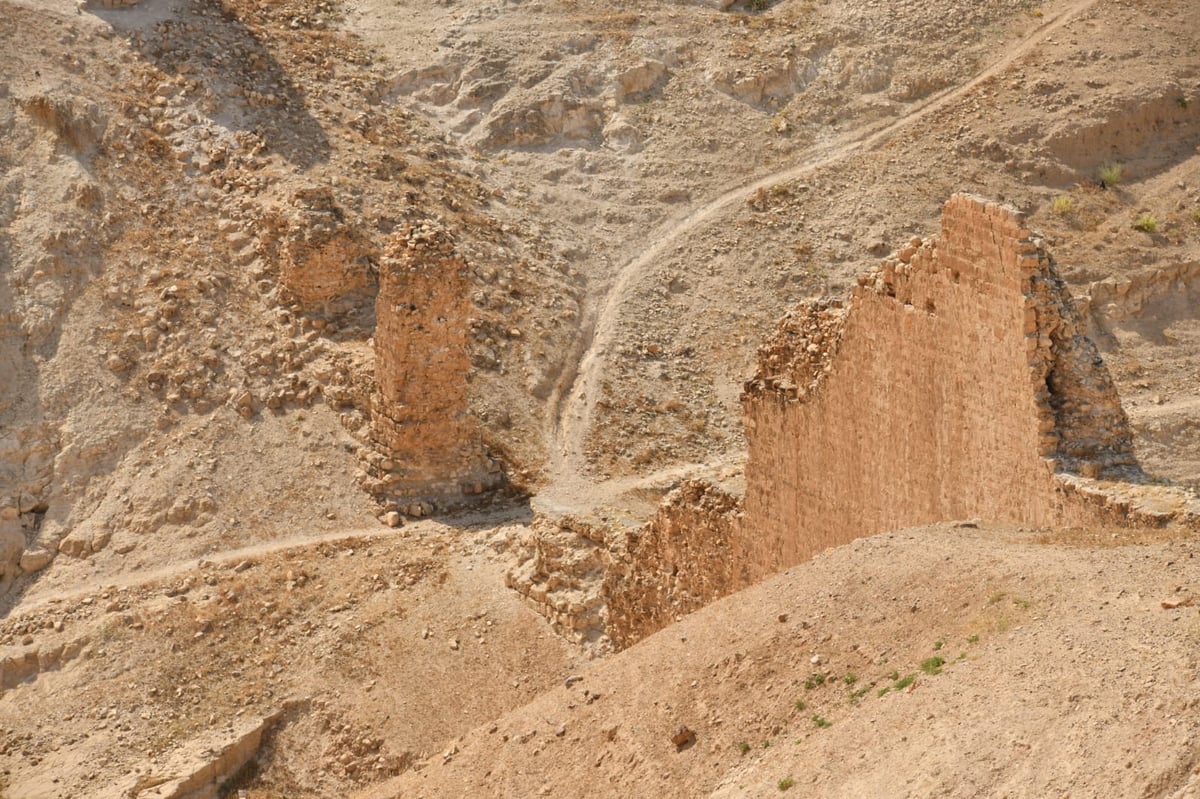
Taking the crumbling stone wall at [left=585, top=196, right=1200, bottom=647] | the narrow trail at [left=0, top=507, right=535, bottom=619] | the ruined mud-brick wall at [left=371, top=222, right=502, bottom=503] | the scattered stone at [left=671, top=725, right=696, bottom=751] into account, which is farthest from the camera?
the ruined mud-brick wall at [left=371, top=222, right=502, bottom=503]

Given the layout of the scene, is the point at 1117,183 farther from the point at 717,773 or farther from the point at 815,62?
the point at 717,773

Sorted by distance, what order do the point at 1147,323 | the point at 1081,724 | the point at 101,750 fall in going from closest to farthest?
1. the point at 1081,724
2. the point at 101,750
3. the point at 1147,323

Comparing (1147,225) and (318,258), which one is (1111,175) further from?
(318,258)

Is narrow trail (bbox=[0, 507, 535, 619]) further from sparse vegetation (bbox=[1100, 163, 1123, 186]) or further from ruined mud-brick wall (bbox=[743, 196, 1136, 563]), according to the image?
sparse vegetation (bbox=[1100, 163, 1123, 186])

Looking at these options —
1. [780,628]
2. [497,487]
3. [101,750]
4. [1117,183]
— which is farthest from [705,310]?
[780,628]

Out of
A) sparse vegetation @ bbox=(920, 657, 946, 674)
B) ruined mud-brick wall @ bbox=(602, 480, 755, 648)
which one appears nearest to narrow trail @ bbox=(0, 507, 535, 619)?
ruined mud-brick wall @ bbox=(602, 480, 755, 648)

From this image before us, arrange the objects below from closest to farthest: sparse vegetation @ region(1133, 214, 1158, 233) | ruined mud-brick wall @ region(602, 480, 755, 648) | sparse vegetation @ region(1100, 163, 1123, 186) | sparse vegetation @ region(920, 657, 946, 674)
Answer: sparse vegetation @ region(920, 657, 946, 674) → ruined mud-brick wall @ region(602, 480, 755, 648) → sparse vegetation @ region(1133, 214, 1158, 233) → sparse vegetation @ region(1100, 163, 1123, 186)

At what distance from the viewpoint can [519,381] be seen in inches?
1032

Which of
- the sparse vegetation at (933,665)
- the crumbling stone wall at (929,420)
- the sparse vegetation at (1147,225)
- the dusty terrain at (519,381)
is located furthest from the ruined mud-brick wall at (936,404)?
the sparse vegetation at (1147,225)

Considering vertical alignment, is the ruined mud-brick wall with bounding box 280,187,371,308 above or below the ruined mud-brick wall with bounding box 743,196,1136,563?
above

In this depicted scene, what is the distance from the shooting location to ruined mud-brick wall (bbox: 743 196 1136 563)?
1325 centimetres

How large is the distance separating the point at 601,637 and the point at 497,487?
4446mm

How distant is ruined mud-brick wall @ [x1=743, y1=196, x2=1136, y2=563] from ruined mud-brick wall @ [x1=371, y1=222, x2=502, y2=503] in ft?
22.9

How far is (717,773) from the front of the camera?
11242 mm
